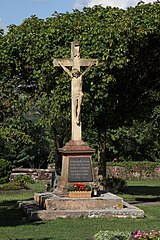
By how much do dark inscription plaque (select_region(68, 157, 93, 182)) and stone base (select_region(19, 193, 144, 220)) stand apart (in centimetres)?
79

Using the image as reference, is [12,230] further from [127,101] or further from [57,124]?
[57,124]

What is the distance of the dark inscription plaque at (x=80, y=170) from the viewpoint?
1806 cm

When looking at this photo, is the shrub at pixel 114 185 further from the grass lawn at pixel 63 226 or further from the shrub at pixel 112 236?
the shrub at pixel 112 236

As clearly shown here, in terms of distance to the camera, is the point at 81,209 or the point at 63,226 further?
the point at 81,209

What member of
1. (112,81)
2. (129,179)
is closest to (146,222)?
(112,81)

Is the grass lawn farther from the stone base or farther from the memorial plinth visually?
the memorial plinth

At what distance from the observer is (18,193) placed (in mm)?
28734

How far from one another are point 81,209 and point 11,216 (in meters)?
2.32

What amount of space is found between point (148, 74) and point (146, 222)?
1155cm

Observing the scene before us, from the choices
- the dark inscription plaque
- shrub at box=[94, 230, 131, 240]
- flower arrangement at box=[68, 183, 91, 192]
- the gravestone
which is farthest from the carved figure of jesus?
shrub at box=[94, 230, 131, 240]

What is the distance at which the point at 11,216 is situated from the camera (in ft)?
58.6

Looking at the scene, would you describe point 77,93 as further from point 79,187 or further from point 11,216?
point 11,216

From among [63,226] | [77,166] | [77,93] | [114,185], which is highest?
[77,93]

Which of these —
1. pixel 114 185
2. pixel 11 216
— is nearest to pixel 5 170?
pixel 114 185
